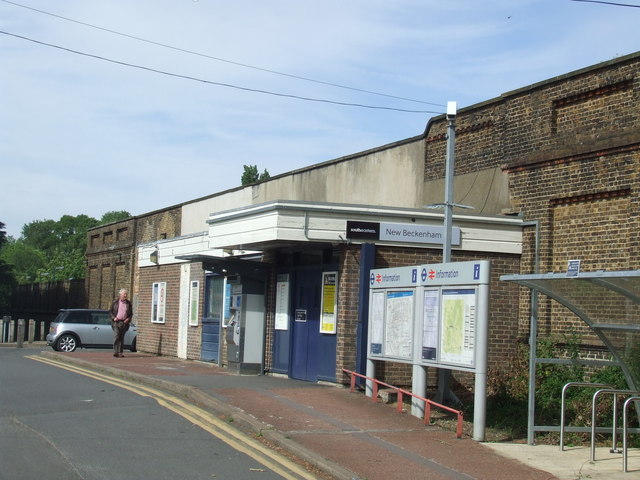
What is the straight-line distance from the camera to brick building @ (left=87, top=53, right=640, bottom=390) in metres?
15.3

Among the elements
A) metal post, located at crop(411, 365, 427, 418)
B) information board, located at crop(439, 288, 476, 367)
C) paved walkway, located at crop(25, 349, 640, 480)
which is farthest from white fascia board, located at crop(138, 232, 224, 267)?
information board, located at crop(439, 288, 476, 367)

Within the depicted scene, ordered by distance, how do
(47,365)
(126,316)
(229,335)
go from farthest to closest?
(126,316), (47,365), (229,335)

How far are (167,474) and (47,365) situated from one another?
13.6m

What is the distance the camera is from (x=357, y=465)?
9.43 metres

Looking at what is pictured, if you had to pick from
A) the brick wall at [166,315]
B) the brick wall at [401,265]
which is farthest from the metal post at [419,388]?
the brick wall at [166,315]

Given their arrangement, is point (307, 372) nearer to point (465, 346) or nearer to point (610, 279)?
point (465, 346)

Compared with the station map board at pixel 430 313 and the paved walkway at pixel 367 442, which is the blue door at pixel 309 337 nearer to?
the paved walkway at pixel 367 442

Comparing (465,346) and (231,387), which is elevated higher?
(465,346)

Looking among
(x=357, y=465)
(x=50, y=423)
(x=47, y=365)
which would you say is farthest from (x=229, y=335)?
(x=357, y=465)

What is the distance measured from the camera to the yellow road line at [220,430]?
9.48 m

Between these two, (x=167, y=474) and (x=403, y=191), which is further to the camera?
(x=403, y=191)

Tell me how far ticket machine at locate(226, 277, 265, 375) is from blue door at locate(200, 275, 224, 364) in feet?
9.91

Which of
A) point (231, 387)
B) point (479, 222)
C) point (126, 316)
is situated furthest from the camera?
point (126, 316)

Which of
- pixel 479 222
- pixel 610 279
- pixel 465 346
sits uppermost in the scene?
pixel 479 222
